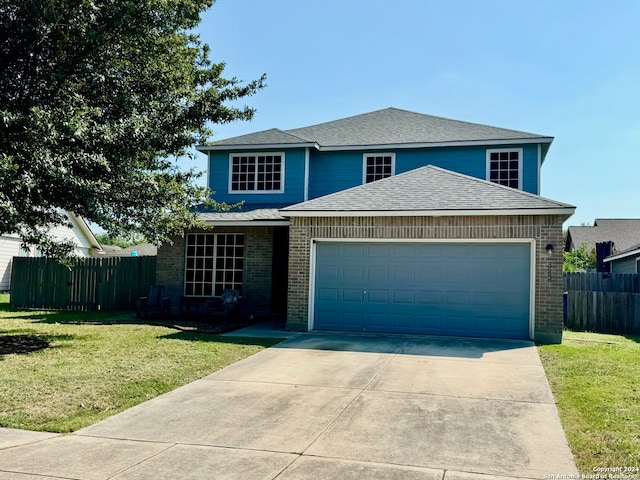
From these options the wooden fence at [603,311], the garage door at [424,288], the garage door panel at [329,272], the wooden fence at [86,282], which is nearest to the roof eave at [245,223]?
the garage door at [424,288]

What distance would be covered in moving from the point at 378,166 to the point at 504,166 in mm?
4123

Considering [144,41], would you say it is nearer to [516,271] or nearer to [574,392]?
[516,271]

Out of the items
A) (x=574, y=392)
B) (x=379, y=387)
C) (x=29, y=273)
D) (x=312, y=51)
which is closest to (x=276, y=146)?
(x=312, y=51)

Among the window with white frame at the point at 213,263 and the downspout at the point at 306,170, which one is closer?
the window with white frame at the point at 213,263

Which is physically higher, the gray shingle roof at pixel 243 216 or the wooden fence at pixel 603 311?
the gray shingle roof at pixel 243 216

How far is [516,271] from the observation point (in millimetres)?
11938

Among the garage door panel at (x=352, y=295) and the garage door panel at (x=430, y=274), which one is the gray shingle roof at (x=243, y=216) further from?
the garage door panel at (x=430, y=274)

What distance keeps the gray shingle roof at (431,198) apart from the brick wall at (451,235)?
30cm

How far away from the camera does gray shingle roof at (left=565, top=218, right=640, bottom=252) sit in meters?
33.0

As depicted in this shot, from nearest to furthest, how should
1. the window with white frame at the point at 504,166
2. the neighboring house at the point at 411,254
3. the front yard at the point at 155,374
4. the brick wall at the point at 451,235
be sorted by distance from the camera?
1. the front yard at the point at 155,374
2. the brick wall at the point at 451,235
3. the neighboring house at the point at 411,254
4. the window with white frame at the point at 504,166

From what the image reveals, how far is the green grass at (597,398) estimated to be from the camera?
5.06 metres

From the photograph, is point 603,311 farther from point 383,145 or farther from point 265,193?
point 265,193

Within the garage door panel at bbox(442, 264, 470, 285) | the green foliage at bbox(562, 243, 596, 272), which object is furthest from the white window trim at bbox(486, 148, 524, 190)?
the green foliage at bbox(562, 243, 596, 272)

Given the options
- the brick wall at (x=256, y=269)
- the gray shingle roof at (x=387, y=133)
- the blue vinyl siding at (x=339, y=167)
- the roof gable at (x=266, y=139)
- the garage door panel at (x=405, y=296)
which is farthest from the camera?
the roof gable at (x=266, y=139)
